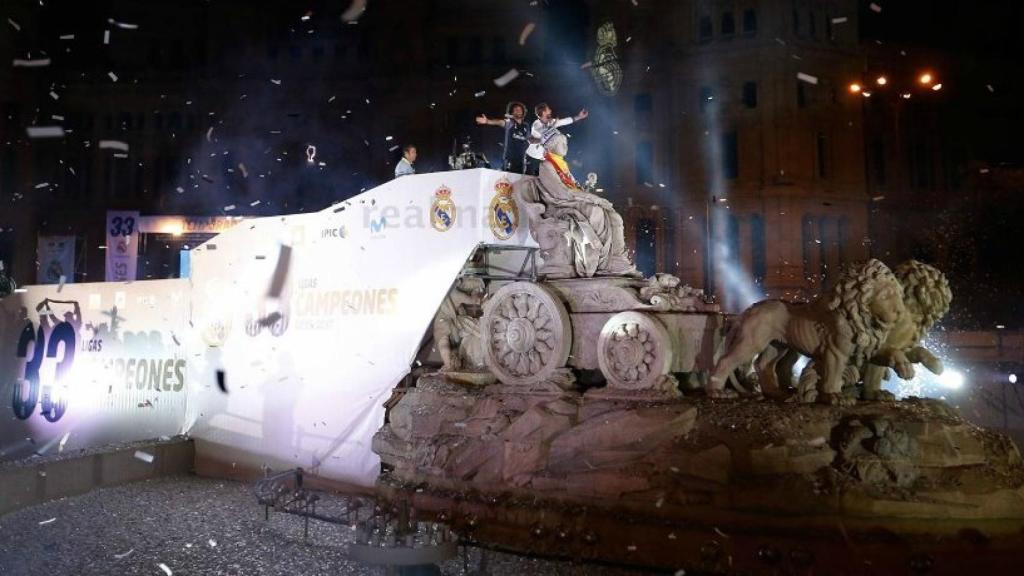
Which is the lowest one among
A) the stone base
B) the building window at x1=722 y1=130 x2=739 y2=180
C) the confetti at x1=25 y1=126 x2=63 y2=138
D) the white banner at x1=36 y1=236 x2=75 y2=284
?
the stone base

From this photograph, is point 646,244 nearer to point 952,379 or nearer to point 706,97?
point 706,97

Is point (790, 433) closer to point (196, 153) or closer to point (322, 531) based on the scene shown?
point (322, 531)

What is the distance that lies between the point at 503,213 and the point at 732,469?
4272mm

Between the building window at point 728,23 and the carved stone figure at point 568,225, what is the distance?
22.6m

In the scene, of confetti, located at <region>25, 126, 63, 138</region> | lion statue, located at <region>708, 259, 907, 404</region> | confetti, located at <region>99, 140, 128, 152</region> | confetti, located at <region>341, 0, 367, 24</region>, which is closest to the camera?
lion statue, located at <region>708, 259, 907, 404</region>

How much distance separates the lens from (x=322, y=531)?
8.47 metres

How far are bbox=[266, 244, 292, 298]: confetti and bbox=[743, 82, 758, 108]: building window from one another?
22767mm

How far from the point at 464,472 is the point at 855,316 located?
176 inches

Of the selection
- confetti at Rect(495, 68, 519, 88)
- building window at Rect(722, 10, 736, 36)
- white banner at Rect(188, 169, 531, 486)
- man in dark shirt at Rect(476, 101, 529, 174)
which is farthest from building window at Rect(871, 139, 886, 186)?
white banner at Rect(188, 169, 531, 486)

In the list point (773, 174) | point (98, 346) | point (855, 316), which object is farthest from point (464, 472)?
point (773, 174)

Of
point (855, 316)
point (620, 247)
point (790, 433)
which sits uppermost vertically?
point (620, 247)

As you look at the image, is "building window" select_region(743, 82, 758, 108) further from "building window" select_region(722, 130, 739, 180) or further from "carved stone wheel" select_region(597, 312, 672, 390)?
"carved stone wheel" select_region(597, 312, 672, 390)

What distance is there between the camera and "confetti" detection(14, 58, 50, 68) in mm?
30266

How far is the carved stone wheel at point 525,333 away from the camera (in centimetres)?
869
